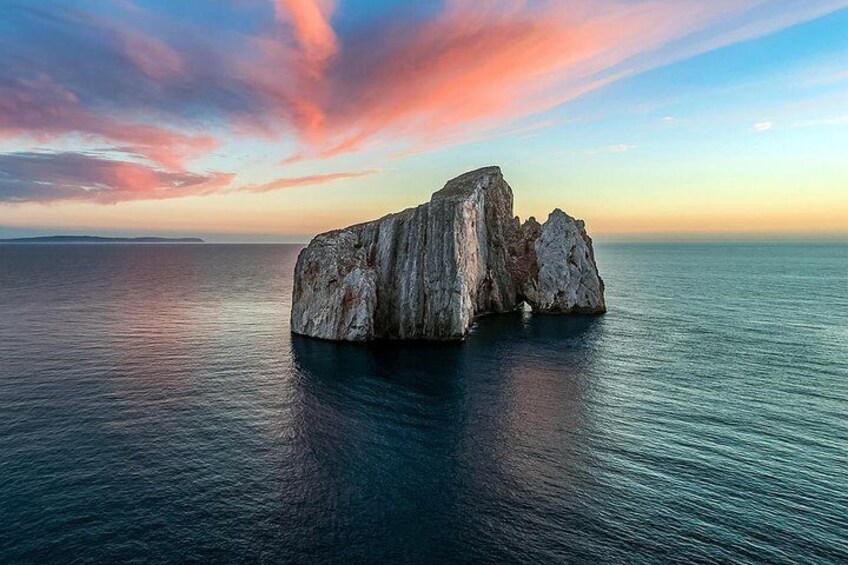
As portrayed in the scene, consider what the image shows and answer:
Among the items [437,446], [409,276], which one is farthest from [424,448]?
[409,276]

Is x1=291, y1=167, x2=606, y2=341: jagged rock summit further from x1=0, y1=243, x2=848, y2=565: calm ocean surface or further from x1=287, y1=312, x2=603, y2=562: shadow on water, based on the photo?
x1=287, y1=312, x2=603, y2=562: shadow on water

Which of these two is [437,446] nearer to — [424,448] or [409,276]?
[424,448]

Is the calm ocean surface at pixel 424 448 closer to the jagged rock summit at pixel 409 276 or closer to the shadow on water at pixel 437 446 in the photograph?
the shadow on water at pixel 437 446

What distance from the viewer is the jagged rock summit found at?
90562 mm

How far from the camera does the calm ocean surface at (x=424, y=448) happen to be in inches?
1272

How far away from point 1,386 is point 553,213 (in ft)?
368

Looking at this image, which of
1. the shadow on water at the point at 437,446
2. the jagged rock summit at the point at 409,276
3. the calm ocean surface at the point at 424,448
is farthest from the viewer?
the jagged rock summit at the point at 409,276

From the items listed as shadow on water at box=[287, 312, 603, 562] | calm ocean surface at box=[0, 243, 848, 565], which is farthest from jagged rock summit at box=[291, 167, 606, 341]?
shadow on water at box=[287, 312, 603, 562]

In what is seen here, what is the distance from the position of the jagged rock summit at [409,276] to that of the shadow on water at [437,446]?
326 inches

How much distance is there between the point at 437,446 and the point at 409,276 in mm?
51004

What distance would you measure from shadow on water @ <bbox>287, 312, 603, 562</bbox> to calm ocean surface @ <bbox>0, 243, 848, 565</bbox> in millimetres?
232

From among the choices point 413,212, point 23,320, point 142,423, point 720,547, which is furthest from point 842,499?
point 23,320

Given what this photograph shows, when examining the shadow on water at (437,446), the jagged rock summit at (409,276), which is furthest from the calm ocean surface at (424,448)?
the jagged rock summit at (409,276)

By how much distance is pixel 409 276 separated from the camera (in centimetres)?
9462
